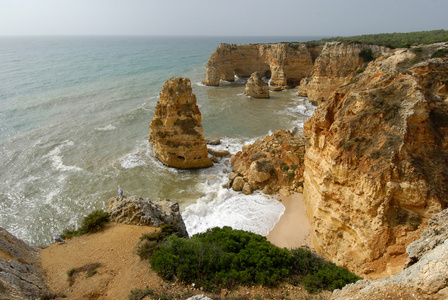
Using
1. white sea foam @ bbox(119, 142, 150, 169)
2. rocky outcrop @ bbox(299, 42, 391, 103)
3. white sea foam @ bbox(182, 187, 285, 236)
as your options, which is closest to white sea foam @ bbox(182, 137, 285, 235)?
white sea foam @ bbox(182, 187, 285, 236)

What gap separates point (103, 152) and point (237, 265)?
19.9 meters

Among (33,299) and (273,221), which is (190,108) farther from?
(33,299)

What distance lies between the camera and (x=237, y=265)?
289 inches

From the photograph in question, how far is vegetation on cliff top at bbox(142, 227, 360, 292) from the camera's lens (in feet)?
22.3

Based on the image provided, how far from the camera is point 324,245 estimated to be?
9.91 m

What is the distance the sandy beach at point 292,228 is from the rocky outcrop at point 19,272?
31.0 ft

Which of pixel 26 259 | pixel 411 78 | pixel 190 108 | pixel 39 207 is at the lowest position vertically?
pixel 39 207

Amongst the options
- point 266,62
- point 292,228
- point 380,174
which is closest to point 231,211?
point 292,228

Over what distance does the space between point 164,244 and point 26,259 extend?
423cm

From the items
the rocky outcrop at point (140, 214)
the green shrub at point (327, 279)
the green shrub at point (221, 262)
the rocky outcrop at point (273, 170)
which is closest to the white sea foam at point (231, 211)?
the rocky outcrop at point (273, 170)

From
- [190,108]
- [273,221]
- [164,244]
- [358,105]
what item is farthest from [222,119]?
[164,244]

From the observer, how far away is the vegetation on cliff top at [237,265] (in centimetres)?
680

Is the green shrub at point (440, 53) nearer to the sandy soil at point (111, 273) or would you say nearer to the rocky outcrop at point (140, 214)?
the sandy soil at point (111, 273)

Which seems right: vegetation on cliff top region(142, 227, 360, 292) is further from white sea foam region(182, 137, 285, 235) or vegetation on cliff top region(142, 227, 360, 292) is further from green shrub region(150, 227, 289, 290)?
white sea foam region(182, 137, 285, 235)
